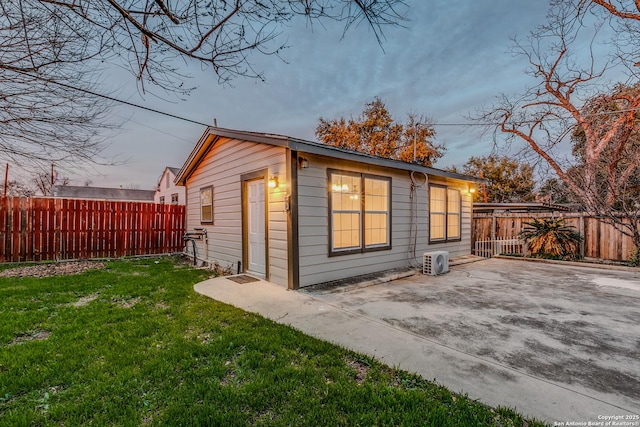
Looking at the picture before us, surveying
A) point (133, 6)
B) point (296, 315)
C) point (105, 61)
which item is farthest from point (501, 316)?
point (105, 61)

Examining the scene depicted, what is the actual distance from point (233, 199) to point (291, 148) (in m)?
2.81

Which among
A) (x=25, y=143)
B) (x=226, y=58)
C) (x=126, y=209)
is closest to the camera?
(x=226, y=58)

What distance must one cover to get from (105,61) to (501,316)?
5251 mm

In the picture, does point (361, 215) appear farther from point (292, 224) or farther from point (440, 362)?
point (440, 362)

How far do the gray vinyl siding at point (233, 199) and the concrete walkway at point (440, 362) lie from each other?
1226mm

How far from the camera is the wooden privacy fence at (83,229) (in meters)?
7.95

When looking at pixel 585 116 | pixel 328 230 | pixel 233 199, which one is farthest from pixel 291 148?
pixel 585 116

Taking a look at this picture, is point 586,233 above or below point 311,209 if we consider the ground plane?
below

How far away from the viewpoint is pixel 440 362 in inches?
99.7

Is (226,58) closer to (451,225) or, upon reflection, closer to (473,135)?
(451,225)

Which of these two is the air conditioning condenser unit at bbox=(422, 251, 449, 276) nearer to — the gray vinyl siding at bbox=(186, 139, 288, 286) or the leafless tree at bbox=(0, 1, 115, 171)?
the gray vinyl siding at bbox=(186, 139, 288, 286)

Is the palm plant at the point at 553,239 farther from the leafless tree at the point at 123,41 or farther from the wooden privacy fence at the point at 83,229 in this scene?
the wooden privacy fence at the point at 83,229

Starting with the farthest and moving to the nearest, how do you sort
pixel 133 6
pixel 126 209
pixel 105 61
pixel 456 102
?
pixel 456 102 → pixel 126 209 → pixel 105 61 → pixel 133 6

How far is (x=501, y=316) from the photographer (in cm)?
371
